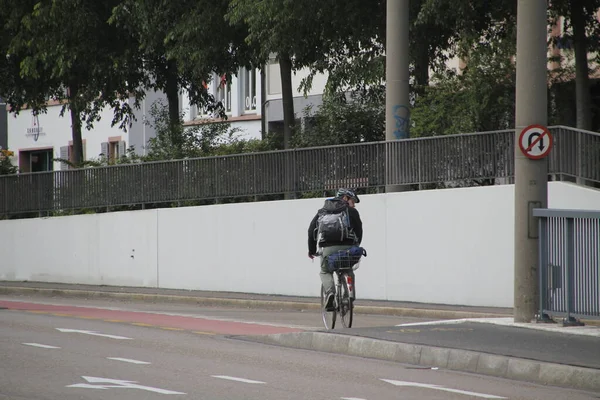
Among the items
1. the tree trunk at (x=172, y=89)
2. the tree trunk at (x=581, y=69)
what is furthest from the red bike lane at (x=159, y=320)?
the tree trunk at (x=172, y=89)

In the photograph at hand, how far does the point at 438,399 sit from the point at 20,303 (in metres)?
15.3

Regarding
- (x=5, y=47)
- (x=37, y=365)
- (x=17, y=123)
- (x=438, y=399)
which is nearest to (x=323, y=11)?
(x=5, y=47)

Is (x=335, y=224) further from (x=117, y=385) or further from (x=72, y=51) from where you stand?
(x=72, y=51)

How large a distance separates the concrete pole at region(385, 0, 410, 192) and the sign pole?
23.3 ft

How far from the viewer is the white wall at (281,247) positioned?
69.8ft

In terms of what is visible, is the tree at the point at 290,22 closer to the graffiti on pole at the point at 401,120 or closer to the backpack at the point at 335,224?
the graffiti on pole at the point at 401,120

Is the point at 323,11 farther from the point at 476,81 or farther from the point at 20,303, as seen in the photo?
the point at 20,303

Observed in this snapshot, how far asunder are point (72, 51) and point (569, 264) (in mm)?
20086

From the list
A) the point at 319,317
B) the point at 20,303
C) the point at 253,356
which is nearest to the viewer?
the point at 253,356

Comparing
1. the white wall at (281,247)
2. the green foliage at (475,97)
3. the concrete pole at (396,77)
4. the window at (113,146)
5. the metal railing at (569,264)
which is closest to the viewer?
the metal railing at (569,264)

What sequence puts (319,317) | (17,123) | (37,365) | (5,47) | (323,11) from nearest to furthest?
(37,365)
(319,317)
(323,11)
(5,47)
(17,123)

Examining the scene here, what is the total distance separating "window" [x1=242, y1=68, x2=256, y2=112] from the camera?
47594mm

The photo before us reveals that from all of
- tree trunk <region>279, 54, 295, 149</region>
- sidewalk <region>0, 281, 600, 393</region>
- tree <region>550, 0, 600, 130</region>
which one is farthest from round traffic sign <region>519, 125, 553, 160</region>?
tree trunk <region>279, 54, 295, 149</region>

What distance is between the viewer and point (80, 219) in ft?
98.9
